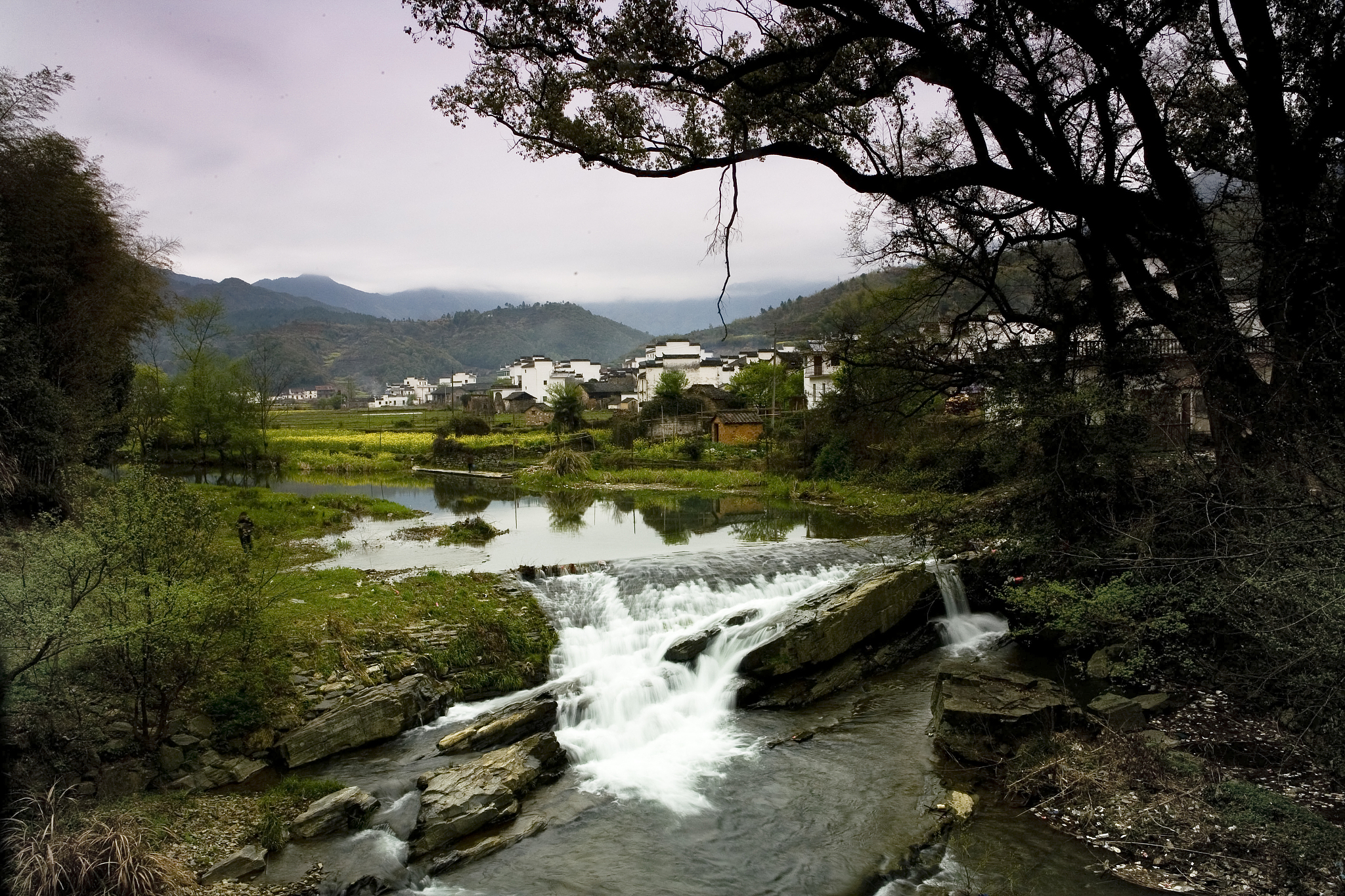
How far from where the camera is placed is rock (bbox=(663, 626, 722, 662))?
12453mm

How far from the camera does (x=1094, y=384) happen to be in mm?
10891

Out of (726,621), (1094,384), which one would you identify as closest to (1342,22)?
(1094,384)

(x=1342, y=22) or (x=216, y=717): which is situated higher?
(x=1342, y=22)

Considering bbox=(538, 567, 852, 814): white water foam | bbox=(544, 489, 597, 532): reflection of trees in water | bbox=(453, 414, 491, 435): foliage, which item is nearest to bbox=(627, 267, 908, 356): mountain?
bbox=(538, 567, 852, 814): white water foam

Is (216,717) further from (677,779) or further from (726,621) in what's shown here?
(726,621)

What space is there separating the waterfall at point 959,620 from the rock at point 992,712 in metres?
3.61

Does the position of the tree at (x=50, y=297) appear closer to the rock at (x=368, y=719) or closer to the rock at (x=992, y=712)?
the rock at (x=368, y=719)

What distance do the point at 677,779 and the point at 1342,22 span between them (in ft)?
38.8

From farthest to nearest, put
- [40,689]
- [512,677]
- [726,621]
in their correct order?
1. [726,621]
2. [512,677]
3. [40,689]

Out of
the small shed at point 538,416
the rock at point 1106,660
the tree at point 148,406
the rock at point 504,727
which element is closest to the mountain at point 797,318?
the rock at point 1106,660

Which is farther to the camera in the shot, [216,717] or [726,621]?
[726,621]

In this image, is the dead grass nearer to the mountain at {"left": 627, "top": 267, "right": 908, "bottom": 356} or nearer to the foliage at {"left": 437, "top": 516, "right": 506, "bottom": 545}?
the mountain at {"left": 627, "top": 267, "right": 908, "bottom": 356}

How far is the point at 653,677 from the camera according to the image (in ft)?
39.4

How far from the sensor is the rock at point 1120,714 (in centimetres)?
879
